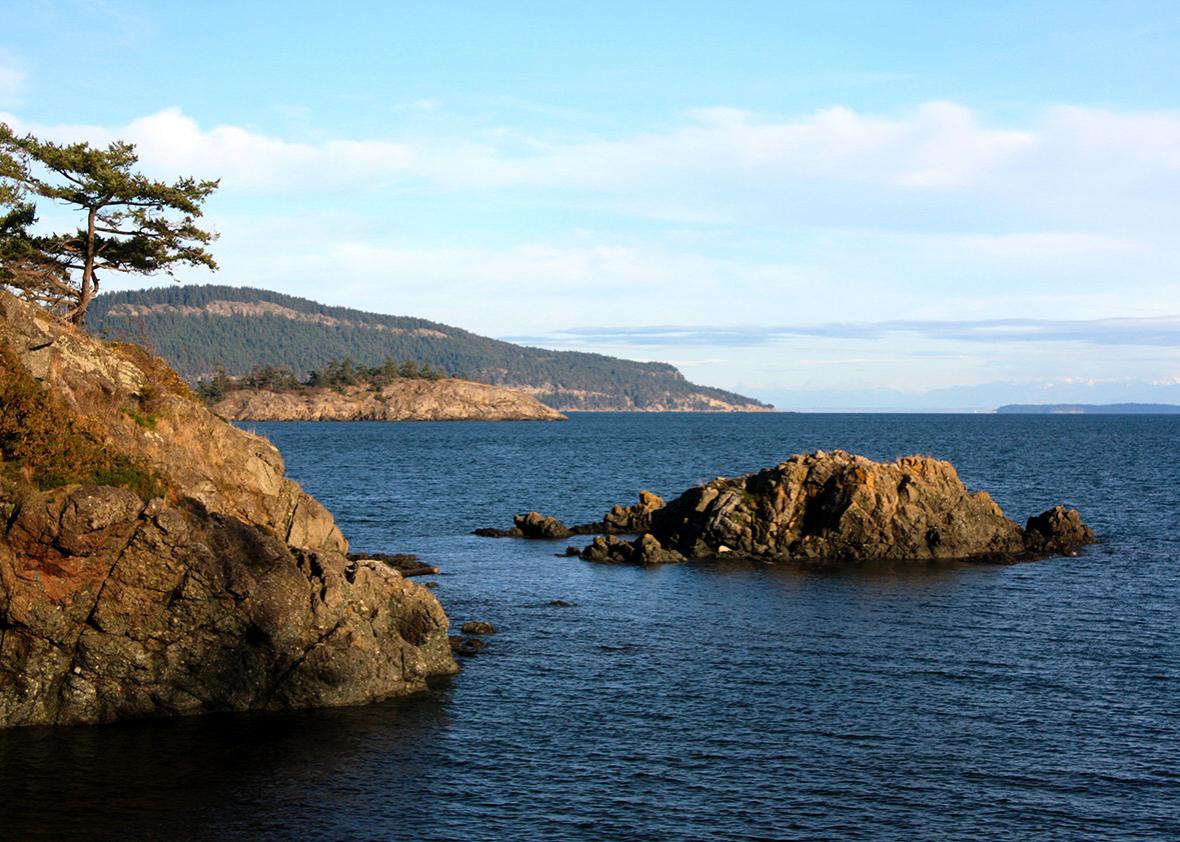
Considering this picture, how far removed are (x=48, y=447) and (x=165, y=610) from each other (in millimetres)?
5820

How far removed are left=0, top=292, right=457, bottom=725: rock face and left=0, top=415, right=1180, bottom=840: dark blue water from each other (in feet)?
3.33

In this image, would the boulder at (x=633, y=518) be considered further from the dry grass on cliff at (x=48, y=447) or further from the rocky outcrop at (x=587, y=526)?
the dry grass on cliff at (x=48, y=447)

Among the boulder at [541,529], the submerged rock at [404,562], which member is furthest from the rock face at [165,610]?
the boulder at [541,529]

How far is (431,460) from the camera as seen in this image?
444 feet

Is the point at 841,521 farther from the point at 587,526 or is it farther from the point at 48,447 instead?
the point at 48,447

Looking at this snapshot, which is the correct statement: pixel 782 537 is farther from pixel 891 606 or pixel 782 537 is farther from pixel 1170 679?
pixel 1170 679

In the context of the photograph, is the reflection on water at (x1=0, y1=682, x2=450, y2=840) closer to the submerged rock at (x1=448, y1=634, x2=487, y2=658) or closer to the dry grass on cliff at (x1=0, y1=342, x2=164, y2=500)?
the submerged rock at (x1=448, y1=634, x2=487, y2=658)

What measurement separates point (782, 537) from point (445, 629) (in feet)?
91.2

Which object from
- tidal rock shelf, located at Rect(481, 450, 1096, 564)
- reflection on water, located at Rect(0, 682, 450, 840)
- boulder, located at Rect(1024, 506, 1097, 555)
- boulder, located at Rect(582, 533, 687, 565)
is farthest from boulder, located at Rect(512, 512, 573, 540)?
reflection on water, located at Rect(0, 682, 450, 840)

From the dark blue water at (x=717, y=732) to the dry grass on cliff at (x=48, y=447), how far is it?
696 centimetres

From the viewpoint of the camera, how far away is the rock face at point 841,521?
2228 inches

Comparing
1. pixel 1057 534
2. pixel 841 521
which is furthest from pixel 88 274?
pixel 1057 534

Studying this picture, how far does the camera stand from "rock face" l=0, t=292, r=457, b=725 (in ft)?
92.9

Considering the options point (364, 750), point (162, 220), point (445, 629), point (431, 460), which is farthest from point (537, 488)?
point (364, 750)
